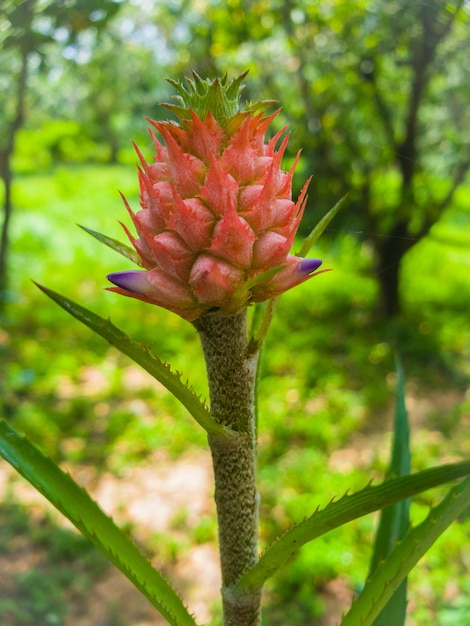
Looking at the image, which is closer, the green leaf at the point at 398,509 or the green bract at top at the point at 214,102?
the green bract at top at the point at 214,102

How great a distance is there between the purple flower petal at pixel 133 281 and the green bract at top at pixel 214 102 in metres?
0.11

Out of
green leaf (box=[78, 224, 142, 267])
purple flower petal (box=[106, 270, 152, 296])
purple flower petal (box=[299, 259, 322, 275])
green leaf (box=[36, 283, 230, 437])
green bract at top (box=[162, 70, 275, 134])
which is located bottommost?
green leaf (box=[36, 283, 230, 437])

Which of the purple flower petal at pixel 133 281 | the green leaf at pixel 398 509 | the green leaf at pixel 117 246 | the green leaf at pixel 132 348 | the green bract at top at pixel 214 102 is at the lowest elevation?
the green leaf at pixel 398 509

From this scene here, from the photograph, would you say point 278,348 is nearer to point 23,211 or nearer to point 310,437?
point 310,437

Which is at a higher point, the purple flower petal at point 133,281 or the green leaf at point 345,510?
the purple flower petal at point 133,281

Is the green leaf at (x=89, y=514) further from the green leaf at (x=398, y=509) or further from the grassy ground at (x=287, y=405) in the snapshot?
the grassy ground at (x=287, y=405)

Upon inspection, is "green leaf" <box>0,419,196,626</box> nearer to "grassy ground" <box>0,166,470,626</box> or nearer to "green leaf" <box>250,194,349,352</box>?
"green leaf" <box>250,194,349,352</box>

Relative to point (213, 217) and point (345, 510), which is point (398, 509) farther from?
point (213, 217)

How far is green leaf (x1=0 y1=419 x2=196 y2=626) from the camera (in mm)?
424

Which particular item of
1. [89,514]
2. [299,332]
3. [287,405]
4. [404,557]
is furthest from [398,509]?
[299,332]

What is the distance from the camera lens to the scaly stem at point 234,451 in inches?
16.0

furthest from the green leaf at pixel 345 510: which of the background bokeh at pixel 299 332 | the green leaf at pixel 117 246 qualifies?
the background bokeh at pixel 299 332

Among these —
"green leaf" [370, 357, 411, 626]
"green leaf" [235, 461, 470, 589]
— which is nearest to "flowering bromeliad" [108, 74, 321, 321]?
"green leaf" [235, 461, 470, 589]

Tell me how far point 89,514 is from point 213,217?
27cm
